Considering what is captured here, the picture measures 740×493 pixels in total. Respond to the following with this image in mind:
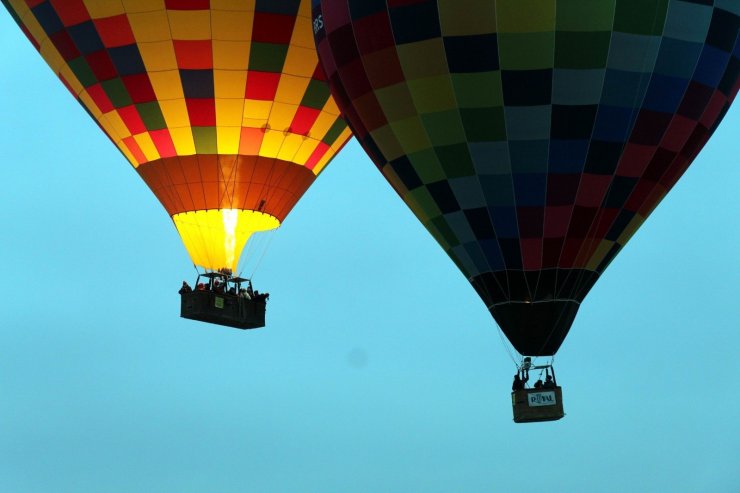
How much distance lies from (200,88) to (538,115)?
15.5 ft

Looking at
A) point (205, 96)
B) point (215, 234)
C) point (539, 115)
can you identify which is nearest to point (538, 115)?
point (539, 115)

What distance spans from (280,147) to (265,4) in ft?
5.90

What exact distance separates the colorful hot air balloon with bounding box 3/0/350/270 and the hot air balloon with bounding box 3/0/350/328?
0.04 ft

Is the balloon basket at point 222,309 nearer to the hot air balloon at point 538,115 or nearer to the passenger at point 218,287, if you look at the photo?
the passenger at point 218,287

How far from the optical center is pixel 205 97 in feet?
73.5

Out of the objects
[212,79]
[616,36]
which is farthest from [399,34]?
[212,79]

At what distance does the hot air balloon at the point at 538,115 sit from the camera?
18859 millimetres

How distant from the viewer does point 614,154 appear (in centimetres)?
1919

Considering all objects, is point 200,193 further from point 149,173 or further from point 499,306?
point 499,306

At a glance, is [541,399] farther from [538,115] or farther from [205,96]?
[205,96]

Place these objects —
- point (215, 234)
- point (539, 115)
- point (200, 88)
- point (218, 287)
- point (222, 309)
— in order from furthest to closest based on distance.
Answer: point (215, 234) → point (218, 287) → point (200, 88) → point (222, 309) → point (539, 115)

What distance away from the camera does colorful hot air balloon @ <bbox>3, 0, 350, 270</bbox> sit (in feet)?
72.1

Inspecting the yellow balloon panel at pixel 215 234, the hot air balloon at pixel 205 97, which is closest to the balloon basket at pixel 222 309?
the hot air balloon at pixel 205 97

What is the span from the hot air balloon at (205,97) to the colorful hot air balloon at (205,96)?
0.01 meters
